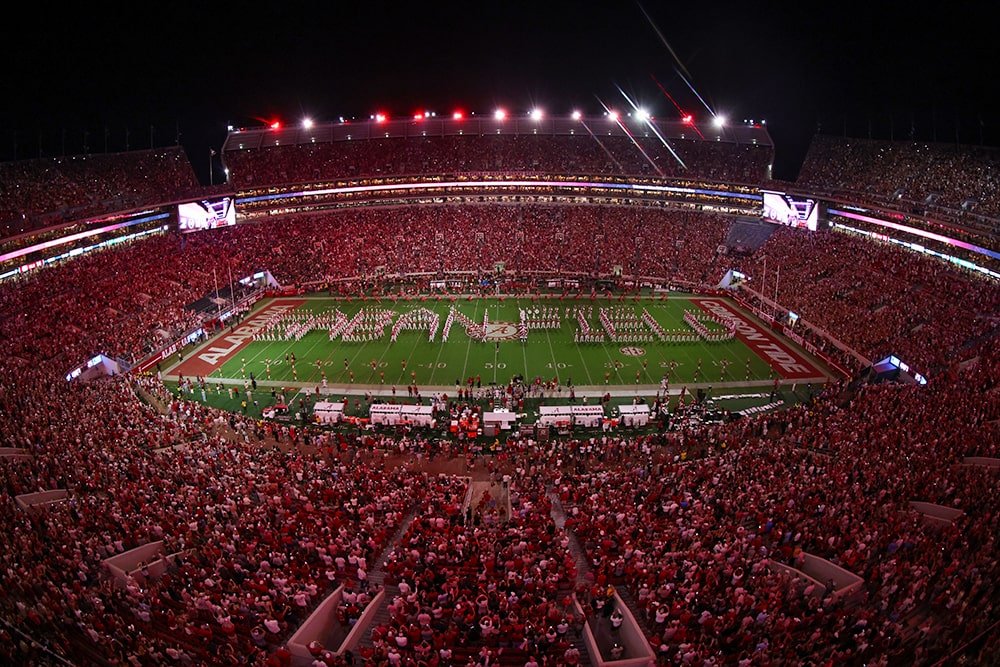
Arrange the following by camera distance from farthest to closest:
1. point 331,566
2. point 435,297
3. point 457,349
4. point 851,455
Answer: point 435,297 → point 457,349 → point 851,455 → point 331,566

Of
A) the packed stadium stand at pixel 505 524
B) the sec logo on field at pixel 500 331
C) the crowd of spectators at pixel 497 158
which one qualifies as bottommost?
the packed stadium stand at pixel 505 524

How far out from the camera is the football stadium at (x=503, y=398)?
11.6 m

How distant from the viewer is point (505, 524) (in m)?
15.2

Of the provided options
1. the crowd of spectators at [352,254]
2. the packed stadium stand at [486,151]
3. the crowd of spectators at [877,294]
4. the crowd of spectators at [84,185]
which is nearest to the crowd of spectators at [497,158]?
the packed stadium stand at [486,151]

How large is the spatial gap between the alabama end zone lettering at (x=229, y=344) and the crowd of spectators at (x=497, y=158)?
1851 cm

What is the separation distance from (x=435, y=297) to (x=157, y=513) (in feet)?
92.6

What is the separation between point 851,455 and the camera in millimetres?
18062

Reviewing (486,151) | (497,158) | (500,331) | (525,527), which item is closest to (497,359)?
(500,331)

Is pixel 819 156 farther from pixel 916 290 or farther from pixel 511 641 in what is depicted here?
pixel 511 641

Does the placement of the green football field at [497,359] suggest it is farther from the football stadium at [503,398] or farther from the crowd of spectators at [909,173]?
the crowd of spectators at [909,173]

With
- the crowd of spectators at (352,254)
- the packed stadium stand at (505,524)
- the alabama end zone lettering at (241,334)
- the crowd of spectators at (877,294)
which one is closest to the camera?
the packed stadium stand at (505,524)

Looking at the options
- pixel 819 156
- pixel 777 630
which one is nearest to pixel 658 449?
pixel 777 630

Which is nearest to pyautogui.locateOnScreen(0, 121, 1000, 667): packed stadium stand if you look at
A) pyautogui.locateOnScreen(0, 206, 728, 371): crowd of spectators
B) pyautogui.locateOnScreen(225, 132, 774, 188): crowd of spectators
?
pyautogui.locateOnScreen(0, 206, 728, 371): crowd of spectators

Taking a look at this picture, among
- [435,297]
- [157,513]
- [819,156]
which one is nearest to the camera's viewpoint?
[157,513]
